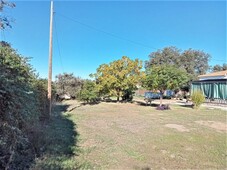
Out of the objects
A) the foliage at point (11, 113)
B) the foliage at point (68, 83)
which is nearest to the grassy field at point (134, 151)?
the foliage at point (11, 113)

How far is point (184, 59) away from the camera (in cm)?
3650

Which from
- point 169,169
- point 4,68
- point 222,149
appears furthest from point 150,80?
point 4,68

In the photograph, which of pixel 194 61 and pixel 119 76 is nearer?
pixel 119 76

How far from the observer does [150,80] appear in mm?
17500

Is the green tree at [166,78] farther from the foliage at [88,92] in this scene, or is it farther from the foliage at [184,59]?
the foliage at [184,59]

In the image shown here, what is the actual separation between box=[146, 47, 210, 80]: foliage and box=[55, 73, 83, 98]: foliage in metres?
18.6

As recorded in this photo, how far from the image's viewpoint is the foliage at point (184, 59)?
3638 cm

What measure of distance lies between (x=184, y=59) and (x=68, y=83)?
79.6ft

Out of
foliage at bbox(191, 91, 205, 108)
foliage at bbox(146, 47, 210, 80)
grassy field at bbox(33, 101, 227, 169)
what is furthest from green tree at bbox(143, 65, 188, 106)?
foliage at bbox(146, 47, 210, 80)

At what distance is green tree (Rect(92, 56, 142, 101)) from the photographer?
2206 centimetres

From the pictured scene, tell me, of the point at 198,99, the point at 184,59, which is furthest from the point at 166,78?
the point at 184,59

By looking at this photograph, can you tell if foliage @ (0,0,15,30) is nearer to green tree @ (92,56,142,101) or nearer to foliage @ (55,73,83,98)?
green tree @ (92,56,142,101)

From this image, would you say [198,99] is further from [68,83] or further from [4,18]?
[4,18]

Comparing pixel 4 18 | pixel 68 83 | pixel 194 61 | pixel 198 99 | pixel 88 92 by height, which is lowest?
pixel 198 99
